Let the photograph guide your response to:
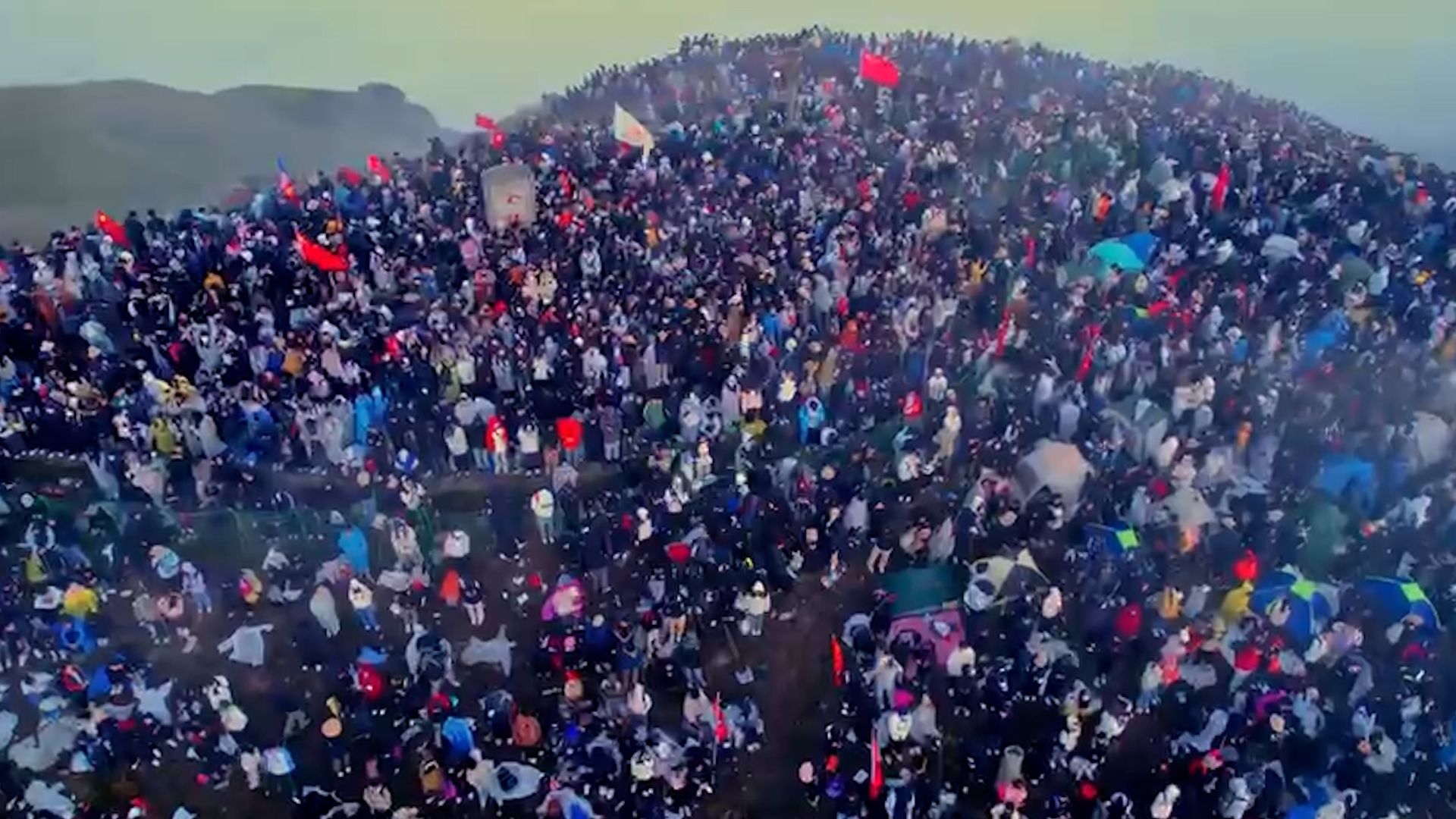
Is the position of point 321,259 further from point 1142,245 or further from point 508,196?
point 1142,245

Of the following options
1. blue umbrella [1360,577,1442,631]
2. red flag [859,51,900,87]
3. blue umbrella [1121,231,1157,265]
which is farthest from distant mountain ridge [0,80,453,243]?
blue umbrella [1360,577,1442,631]

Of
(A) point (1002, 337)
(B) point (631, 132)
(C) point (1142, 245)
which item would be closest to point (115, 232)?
(B) point (631, 132)

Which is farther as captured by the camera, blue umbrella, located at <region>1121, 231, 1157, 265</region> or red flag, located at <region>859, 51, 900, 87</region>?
red flag, located at <region>859, 51, 900, 87</region>

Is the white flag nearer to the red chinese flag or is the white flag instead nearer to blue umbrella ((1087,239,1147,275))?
blue umbrella ((1087,239,1147,275))

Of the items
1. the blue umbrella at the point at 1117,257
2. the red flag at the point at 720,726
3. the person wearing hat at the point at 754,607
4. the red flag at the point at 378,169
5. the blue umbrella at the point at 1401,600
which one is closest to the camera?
the red flag at the point at 720,726

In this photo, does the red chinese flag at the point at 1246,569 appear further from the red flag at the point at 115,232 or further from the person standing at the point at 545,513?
the red flag at the point at 115,232

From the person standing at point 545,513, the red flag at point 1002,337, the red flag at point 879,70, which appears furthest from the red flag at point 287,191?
the red flag at point 1002,337

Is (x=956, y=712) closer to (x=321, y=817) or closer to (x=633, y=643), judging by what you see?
(x=633, y=643)
